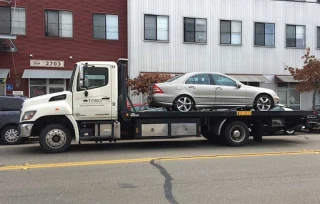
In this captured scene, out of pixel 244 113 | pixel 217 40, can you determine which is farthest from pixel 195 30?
pixel 244 113

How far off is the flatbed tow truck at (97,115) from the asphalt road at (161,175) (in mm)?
495

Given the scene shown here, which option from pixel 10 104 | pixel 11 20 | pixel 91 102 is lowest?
pixel 10 104

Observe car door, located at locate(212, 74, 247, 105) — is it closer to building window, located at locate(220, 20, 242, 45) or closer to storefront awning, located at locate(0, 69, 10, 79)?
building window, located at locate(220, 20, 242, 45)

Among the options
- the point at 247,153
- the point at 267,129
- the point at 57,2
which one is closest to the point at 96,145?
the point at 247,153

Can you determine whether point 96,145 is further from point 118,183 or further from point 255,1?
point 255,1

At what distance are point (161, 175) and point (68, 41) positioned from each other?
17.7 metres

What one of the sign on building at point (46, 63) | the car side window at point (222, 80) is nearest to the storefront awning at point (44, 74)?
the sign on building at point (46, 63)

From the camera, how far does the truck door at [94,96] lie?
9758mm

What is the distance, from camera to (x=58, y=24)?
22.7 metres

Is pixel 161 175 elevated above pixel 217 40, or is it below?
below

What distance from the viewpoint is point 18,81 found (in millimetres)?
21797

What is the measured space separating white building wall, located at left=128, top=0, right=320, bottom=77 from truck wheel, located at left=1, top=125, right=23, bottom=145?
1165 centimetres

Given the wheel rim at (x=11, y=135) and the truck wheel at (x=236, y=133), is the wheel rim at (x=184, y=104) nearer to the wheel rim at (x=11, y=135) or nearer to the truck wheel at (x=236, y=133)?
the truck wheel at (x=236, y=133)

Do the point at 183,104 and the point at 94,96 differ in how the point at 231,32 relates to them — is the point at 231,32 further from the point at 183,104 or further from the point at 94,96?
the point at 94,96
